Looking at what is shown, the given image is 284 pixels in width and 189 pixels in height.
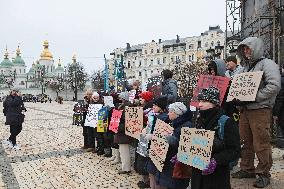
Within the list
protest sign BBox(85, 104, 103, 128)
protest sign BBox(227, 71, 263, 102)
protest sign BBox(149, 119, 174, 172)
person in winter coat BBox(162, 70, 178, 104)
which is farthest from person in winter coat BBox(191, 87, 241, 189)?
protest sign BBox(85, 104, 103, 128)

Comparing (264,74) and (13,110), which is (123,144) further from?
A: (13,110)

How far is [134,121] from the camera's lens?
21.7ft

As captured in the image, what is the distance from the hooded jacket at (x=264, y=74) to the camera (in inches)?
199

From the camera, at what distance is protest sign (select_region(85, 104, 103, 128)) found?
9.18 m

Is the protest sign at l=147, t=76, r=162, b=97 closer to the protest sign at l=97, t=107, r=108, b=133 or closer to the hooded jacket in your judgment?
→ the protest sign at l=97, t=107, r=108, b=133

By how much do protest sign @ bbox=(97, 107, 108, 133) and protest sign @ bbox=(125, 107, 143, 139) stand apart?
1715mm

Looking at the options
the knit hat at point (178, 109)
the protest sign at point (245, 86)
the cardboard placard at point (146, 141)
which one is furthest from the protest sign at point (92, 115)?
the knit hat at point (178, 109)

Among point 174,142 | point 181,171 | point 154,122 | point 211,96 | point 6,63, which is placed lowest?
point 181,171

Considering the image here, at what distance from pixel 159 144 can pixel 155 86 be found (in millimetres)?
3455

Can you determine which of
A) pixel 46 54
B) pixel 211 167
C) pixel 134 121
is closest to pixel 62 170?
pixel 134 121

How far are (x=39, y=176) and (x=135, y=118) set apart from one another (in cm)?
249

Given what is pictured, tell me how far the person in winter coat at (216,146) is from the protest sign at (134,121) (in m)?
2.73

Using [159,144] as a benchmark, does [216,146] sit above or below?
above

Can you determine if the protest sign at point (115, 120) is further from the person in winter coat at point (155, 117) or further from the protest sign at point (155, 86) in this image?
the person in winter coat at point (155, 117)
